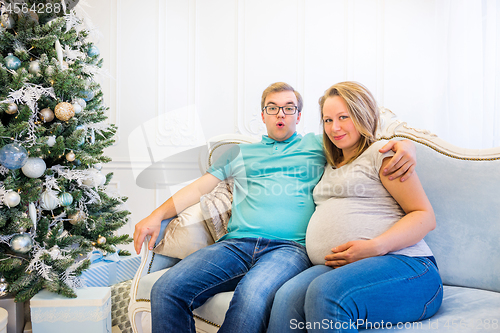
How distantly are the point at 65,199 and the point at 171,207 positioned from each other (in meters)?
0.43

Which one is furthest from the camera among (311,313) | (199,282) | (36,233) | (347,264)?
(36,233)

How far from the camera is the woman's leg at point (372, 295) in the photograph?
81 centimetres

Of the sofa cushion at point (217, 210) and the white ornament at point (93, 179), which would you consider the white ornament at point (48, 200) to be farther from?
the sofa cushion at point (217, 210)

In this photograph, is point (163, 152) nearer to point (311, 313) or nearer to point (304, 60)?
point (304, 60)

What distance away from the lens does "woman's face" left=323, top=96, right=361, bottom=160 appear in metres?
1.16

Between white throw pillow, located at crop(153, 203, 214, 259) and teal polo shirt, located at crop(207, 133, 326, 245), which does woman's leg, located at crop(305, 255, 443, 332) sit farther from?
white throw pillow, located at crop(153, 203, 214, 259)

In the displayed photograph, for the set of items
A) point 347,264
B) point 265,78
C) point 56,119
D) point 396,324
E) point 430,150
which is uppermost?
point 265,78

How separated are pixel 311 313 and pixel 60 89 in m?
1.25

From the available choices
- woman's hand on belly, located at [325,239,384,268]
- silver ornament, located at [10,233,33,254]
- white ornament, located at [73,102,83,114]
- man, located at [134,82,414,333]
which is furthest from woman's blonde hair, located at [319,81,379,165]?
silver ornament, located at [10,233,33,254]

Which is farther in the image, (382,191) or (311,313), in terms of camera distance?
(382,191)

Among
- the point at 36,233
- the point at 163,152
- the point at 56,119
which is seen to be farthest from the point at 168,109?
the point at 36,233

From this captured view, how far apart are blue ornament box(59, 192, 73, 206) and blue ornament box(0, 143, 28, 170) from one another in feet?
0.62

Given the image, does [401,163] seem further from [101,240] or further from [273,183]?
[101,240]

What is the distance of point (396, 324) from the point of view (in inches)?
34.9
